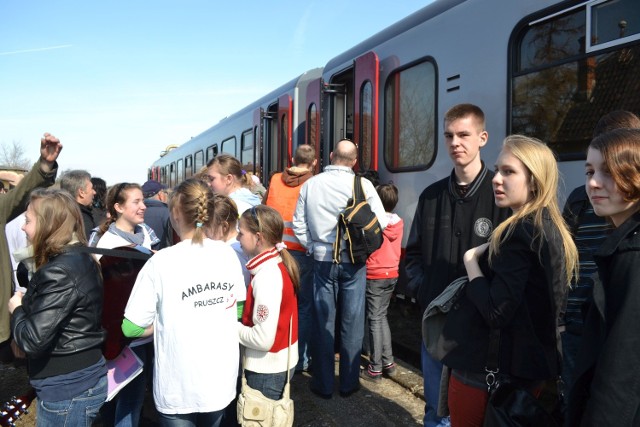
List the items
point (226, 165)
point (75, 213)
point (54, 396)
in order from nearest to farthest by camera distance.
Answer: point (54, 396) → point (75, 213) → point (226, 165)

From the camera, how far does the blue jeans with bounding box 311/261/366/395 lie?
382cm

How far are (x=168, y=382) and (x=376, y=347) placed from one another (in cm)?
227

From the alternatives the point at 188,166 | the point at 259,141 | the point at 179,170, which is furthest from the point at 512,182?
the point at 179,170

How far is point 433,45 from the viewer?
4.49m

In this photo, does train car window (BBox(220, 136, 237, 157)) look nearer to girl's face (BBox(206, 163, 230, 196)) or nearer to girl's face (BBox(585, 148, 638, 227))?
girl's face (BBox(206, 163, 230, 196))

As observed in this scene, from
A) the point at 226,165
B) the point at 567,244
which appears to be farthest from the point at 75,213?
the point at 567,244

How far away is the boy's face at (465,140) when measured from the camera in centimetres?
253

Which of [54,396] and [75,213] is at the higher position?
[75,213]

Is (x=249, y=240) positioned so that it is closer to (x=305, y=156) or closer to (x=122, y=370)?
(x=122, y=370)

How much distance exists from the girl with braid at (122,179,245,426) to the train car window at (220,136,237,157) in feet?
25.6

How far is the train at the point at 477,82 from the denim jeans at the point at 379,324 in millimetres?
808

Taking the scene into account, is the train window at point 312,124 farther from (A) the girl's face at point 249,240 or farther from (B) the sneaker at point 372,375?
(A) the girl's face at point 249,240

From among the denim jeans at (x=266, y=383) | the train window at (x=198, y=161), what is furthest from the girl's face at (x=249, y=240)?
the train window at (x=198, y=161)

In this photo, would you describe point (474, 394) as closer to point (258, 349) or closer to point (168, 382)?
point (258, 349)
